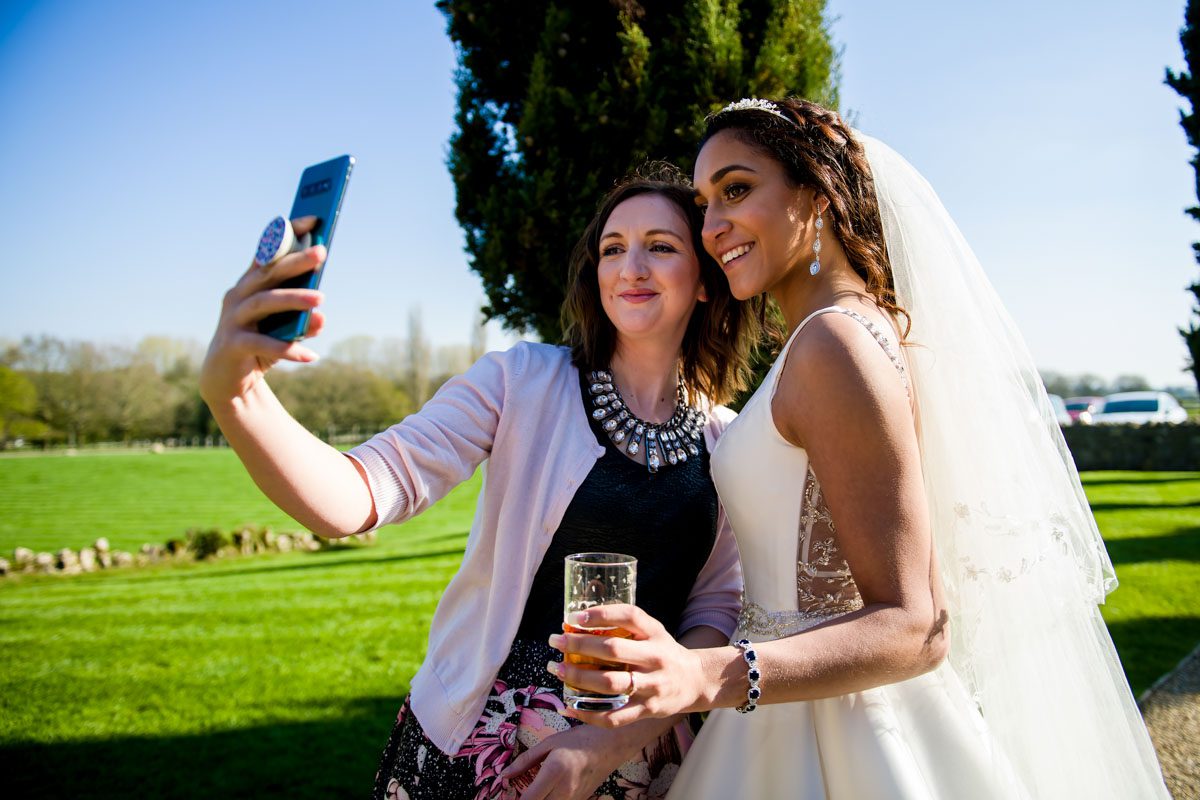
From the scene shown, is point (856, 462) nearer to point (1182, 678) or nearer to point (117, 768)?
point (117, 768)

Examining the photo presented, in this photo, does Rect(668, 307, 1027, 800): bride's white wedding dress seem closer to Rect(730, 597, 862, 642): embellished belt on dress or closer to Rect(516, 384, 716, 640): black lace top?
Rect(730, 597, 862, 642): embellished belt on dress

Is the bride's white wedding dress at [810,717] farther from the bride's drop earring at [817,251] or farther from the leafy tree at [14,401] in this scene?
the leafy tree at [14,401]

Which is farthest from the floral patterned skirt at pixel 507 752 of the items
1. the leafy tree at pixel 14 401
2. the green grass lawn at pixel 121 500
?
the leafy tree at pixel 14 401

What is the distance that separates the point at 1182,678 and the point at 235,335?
25.6ft

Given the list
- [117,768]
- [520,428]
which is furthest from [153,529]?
[520,428]

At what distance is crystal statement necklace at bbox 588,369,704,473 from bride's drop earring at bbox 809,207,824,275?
2.43ft

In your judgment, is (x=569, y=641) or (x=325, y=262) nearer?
(x=325, y=262)

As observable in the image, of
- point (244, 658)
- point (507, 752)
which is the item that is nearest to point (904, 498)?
point (507, 752)

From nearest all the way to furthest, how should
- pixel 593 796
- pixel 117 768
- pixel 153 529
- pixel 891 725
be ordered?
pixel 891 725
pixel 593 796
pixel 117 768
pixel 153 529

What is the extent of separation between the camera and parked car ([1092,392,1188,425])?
1159 inches

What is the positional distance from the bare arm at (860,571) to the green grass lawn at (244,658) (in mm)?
4362

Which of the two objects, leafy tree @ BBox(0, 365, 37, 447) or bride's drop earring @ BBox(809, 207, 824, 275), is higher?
leafy tree @ BBox(0, 365, 37, 447)

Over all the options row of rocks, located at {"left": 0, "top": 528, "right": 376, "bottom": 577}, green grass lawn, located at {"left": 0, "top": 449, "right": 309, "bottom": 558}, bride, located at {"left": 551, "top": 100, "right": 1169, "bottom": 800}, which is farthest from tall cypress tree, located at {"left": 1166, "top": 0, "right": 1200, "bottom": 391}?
green grass lawn, located at {"left": 0, "top": 449, "right": 309, "bottom": 558}

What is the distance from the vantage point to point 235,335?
4.14 ft
